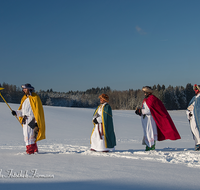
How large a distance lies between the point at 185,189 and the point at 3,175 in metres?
2.64

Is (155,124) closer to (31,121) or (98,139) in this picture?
(98,139)

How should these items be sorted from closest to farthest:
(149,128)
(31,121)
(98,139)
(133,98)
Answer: (31,121)
(98,139)
(149,128)
(133,98)

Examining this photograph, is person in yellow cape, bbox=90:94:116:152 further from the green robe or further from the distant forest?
the distant forest

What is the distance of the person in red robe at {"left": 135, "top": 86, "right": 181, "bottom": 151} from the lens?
6477 mm

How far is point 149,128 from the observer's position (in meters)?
6.53

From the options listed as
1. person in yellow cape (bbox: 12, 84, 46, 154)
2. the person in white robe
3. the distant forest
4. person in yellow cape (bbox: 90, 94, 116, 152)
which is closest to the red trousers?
person in yellow cape (bbox: 12, 84, 46, 154)

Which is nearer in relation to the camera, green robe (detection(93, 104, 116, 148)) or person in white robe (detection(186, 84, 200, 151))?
green robe (detection(93, 104, 116, 148))

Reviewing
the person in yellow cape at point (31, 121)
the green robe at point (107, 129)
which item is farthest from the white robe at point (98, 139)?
the person in yellow cape at point (31, 121)

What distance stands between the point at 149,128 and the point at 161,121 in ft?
1.50

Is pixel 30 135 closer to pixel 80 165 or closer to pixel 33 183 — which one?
pixel 80 165

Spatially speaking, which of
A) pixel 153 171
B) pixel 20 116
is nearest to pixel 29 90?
pixel 20 116

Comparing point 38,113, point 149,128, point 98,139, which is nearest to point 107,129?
point 98,139

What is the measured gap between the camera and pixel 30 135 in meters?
5.77

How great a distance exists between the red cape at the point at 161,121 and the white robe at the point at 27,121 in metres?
3.53
